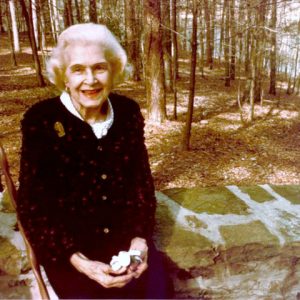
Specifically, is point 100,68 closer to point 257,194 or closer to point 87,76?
point 87,76

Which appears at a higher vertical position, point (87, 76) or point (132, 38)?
point (132, 38)

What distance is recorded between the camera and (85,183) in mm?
1513

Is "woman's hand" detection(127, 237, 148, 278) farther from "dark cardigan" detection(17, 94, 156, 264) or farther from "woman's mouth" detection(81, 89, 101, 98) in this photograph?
"woman's mouth" detection(81, 89, 101, 98)

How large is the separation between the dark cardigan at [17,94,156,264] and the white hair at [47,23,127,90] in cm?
13

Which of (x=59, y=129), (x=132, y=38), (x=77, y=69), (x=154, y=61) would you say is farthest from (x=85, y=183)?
(x=132, y=38)

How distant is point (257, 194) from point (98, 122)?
121 centimetres

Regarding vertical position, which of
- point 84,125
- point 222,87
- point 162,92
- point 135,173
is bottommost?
point 222,87

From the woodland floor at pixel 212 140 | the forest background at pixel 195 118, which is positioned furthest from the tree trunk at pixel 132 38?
the woodland floor at pixel 212 140

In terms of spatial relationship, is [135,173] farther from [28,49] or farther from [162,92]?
[28,49]

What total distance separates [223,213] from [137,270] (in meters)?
0.68

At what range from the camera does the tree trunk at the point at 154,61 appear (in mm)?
7367

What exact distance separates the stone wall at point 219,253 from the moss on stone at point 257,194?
0.49ft

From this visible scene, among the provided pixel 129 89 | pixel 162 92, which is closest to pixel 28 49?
pixel 129 89

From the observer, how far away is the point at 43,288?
1.46 metres
